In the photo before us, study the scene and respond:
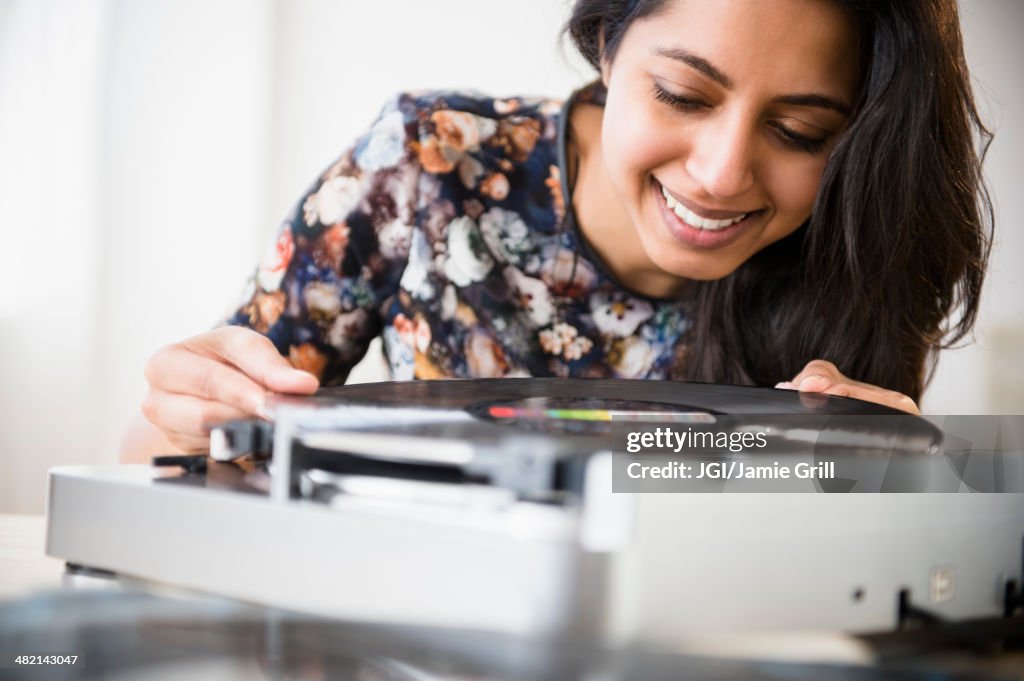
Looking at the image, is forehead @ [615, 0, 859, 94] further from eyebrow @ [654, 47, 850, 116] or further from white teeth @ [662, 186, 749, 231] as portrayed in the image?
white teeth @ [662, 186, 749, 231]

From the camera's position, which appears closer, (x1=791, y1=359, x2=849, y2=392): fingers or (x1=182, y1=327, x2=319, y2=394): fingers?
(x1=182, y1=327, x2=319, y2=394): fingers

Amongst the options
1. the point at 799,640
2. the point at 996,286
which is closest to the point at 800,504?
the point at 799,640

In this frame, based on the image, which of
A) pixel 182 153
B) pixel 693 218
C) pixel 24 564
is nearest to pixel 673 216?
pixel 693 218

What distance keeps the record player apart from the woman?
17.5 inches

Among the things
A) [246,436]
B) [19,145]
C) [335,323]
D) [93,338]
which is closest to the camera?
[246,436]

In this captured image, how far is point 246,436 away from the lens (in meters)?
0.44

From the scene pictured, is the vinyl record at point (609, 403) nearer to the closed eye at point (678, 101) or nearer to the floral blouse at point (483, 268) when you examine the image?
the closed eye at point (678, 101)

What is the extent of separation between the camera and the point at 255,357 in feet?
1.89

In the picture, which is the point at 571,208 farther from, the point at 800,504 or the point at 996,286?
the point at 996,286

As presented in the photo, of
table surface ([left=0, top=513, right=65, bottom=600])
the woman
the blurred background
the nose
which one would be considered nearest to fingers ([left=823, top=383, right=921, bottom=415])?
the woman

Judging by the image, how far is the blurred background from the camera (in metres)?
1.69

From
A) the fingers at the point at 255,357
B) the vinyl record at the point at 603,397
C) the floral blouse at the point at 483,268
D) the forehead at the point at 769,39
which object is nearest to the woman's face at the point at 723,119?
the forehead at the point at 769,39

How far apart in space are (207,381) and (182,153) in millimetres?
1514

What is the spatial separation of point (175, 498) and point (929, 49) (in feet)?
2.57
